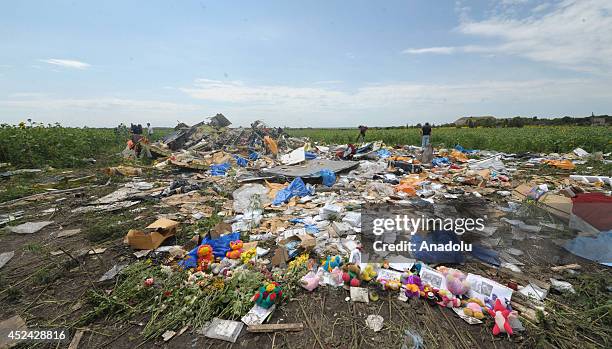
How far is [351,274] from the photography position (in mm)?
2750

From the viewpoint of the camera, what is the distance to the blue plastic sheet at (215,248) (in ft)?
10.2

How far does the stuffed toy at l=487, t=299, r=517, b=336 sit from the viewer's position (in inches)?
82.0

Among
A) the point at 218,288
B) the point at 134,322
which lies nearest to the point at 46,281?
the point at 134,322

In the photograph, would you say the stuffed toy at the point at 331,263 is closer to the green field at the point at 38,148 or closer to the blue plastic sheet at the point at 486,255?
the blue plastic sheet at the point at 486,255

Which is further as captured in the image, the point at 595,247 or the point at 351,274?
the point at 595,247

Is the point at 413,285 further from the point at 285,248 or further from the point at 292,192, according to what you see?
the point at 292,192

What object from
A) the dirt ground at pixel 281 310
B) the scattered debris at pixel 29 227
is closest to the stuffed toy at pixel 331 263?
the dirt ground at pixel 281 310

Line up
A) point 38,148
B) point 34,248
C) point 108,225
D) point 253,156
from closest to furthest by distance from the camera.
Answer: point 34,248, point 108,225, point 38,148, point 253,156

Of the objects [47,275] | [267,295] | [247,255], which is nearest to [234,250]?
[247,255]

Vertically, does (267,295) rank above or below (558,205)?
below

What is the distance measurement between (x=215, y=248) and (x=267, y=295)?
1.31m

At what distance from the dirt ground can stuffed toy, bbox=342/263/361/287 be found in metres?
0.13

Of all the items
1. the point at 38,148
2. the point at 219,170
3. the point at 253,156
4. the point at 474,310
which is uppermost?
the point at 38,148

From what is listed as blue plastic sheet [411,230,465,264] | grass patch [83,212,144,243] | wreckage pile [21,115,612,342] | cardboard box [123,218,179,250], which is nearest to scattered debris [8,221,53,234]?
wreckage pile [21,115,612,342]
